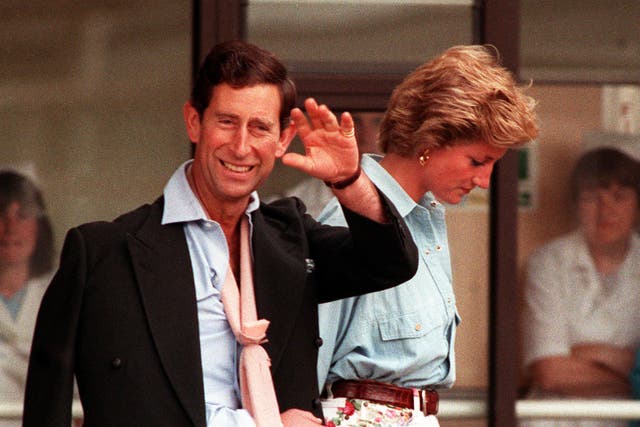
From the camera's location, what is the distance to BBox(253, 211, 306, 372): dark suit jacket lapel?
3033 millimetres

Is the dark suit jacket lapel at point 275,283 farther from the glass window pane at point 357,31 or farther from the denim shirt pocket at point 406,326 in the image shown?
the glass window pane at point 357,31

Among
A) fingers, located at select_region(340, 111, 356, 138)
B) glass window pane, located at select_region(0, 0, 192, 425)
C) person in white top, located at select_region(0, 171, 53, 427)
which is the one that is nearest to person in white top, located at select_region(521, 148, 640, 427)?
glass window pane, located at select_region(0, 0, 192, 425)

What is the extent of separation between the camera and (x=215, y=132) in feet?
9.75

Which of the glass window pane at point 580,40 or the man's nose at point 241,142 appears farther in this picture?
the glass window pane at point 580,40

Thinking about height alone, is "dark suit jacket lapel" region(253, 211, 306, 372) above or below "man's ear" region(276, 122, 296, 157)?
below

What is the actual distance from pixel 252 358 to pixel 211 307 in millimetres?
153

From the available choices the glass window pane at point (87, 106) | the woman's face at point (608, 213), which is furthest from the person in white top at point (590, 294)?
the glass window pane at point (87, 106)

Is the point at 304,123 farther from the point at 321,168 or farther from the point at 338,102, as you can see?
the point at 338,102

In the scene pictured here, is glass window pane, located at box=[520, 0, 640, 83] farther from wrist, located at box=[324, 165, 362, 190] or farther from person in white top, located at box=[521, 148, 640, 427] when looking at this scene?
wrist, located at box=[324, 165, 362, 190]

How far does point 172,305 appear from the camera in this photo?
2.92 meters

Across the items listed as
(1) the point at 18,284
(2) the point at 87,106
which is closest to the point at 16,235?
(1) the point at 18,284

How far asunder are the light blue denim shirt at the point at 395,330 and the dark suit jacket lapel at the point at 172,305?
1.57 feet

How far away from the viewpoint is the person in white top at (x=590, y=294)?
5422mm

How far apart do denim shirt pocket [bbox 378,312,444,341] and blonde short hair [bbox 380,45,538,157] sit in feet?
1.36
